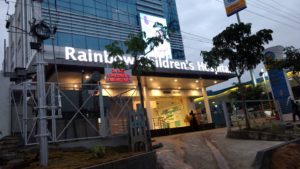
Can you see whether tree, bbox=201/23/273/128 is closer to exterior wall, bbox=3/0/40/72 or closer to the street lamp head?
the street lamp head

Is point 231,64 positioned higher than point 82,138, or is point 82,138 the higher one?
point 231,64

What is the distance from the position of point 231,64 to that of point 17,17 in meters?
28.4

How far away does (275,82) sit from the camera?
A: 23.8m

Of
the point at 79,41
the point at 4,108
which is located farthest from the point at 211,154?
the point at 79,41

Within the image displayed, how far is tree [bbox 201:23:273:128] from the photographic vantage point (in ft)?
42.6

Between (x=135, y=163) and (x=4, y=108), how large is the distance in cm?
682

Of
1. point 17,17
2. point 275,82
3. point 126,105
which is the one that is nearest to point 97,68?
point 126,105

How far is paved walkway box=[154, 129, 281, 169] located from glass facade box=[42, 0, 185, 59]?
56.4 feet

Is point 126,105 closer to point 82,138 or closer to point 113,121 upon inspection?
point 113,121

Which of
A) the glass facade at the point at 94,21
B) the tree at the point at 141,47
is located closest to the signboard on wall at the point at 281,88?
the glass facade at the point at 94,21

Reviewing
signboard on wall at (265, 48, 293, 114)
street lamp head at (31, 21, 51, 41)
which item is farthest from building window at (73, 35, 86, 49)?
street lamp head at (31, 21, 51, 41)

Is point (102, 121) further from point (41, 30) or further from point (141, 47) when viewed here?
point (41, 30)

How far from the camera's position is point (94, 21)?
3300 centimetres

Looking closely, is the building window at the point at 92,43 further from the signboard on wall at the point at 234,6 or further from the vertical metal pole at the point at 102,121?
the vertical metal pole at the point at 102,121
